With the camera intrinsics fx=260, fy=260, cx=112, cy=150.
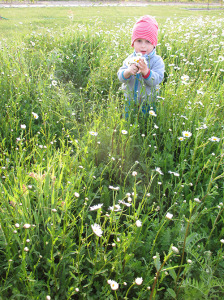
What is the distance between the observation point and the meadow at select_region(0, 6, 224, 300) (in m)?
1.30

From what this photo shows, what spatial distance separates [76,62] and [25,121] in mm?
2141

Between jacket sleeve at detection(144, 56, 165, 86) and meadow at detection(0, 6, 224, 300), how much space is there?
180 millimetres

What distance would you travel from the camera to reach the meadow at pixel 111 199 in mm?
1305

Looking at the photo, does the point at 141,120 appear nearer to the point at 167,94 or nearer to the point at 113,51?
the point at 167,94

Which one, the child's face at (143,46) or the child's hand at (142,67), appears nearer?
the child's hand at (142,67)

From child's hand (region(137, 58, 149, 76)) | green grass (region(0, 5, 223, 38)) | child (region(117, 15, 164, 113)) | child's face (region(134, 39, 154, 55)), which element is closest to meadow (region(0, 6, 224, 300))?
child (region(117, 15, 164, 113))

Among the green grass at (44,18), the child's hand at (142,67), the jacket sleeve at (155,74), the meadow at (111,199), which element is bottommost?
the meadow at (111,199)

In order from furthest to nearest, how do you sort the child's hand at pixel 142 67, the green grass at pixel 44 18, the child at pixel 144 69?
1. the green grass at pixel 44 18
2. the child at pixel 144 69
3. the child's hand at pixel 142 67

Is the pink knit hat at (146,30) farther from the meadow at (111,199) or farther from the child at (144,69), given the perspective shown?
the meadow at (111,199)

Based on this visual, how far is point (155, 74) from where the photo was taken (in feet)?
9.18

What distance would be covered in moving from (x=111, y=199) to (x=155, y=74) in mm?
1522

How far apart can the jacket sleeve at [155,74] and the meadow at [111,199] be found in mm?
180

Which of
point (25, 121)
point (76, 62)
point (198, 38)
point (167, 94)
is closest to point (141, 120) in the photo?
point (167, 94)

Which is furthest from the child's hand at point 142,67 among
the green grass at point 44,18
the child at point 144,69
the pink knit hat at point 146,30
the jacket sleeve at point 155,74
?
the green grass at point 44,18
